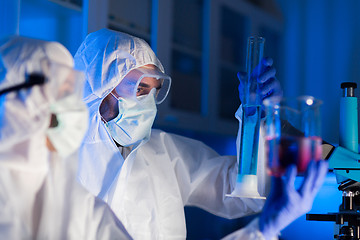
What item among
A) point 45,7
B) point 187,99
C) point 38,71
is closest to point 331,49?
point 187,99

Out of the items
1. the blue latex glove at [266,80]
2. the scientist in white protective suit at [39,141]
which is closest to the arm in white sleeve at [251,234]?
the scientist in white protective suit at [39,141]

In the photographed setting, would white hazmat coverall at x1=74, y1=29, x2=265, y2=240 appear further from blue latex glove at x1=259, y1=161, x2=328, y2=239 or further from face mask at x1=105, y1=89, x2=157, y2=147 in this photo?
blue latex glove at x1=259, y1=161, x2=328, y2=239

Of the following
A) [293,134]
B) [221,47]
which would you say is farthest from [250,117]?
[221,47]

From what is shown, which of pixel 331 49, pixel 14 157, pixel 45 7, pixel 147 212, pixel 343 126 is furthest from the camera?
pixel 331 49

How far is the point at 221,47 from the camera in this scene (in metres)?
3.16

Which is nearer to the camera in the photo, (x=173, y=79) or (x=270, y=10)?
(x=173, y=79)

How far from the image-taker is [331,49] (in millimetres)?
3023

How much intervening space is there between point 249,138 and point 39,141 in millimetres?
677

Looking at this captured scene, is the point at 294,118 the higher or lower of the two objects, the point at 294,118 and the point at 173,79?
the lower

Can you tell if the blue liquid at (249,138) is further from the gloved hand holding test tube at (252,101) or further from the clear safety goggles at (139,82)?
the clear safety goggles at (139,82)

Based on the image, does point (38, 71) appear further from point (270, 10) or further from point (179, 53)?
point (270, 10)

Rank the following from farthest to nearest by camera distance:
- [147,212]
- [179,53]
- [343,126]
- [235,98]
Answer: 1. [235,98]
2. [179,53]
3. [147,212]
4. [343,126]

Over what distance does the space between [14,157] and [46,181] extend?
104 millimetres

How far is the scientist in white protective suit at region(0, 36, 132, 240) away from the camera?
3.58ft
